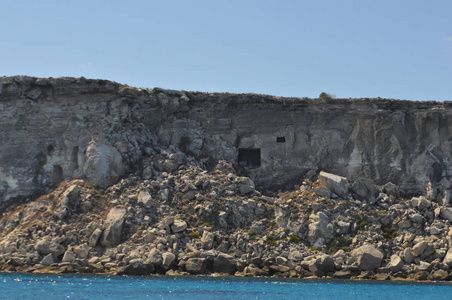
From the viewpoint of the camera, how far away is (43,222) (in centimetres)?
4412

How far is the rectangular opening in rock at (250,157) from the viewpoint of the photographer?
52438 mm

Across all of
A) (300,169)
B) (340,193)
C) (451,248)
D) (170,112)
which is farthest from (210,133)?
(451,248)

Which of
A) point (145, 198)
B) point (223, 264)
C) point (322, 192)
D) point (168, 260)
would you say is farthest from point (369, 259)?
point (145, 198)

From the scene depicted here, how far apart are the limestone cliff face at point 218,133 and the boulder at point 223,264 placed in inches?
400

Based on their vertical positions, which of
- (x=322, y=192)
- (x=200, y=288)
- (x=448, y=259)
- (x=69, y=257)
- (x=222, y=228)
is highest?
(x=322, y=192)

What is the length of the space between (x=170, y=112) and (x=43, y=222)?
42.1ft

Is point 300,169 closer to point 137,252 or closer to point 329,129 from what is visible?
point 329,129

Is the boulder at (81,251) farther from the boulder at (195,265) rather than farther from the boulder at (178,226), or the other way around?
the boulder at (195,265)

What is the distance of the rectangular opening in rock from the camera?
172ft

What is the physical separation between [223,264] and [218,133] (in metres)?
13.5

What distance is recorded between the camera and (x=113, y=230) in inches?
1687

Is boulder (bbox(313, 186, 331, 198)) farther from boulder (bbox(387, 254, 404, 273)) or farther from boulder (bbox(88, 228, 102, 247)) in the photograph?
boulder (bbox(88, 228, 102, 247))

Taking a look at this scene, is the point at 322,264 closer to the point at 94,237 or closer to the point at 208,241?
the point at 208,241

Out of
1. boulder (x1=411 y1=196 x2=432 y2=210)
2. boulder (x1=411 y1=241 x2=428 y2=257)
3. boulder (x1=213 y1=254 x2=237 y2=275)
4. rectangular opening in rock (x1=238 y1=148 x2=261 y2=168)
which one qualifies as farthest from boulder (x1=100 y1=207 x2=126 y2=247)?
boulder (x1=411 y1=196 x2=432 y2=210)
